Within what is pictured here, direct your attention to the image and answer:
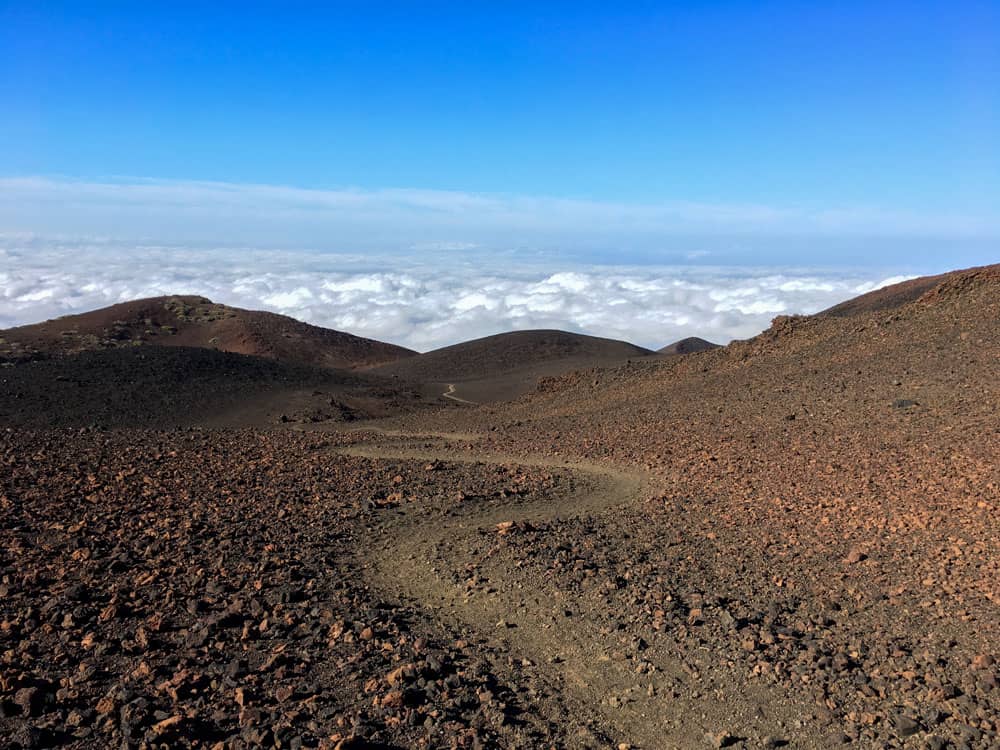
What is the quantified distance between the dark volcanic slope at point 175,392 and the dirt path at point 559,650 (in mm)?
15326

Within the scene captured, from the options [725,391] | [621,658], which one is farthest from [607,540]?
[725,391]

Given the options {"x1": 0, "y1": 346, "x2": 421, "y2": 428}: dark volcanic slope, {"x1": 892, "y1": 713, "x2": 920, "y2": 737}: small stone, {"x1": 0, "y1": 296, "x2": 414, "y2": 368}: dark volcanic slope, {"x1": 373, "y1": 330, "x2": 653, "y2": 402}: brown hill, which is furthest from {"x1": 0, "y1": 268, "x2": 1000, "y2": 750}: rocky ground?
{"x1": 0, "y1": 296, "x2": 414, "y2": 368}: dark volcanic slope

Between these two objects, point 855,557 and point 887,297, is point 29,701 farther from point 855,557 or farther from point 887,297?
point 887,297

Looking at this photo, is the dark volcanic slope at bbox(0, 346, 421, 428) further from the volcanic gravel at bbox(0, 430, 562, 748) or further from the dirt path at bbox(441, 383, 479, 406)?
the volcanic gravel at bbox(0, 430, 562, 748)

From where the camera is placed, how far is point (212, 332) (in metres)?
48.7

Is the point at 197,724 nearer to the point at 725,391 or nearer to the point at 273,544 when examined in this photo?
the point at 273,544

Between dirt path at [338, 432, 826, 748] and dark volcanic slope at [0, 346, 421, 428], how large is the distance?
15.3 metres

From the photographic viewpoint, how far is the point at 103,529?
8.19 meters

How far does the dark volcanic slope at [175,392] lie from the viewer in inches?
923

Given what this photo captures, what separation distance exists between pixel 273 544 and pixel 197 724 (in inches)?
134

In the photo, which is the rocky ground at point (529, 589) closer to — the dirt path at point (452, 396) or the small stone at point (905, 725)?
the small stone at point (905, 725)

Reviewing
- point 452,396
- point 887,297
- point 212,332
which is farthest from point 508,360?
point 212,332

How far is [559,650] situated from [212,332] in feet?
153

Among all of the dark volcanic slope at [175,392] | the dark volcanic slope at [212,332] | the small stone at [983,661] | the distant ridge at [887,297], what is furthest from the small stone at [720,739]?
the dark volcanic slope at [212,332]
